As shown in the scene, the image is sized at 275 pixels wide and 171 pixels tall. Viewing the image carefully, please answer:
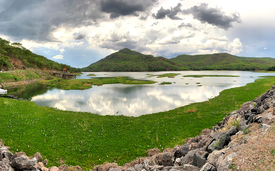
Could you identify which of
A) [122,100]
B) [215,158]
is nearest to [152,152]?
[215,158]

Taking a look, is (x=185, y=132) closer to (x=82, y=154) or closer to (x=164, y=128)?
(x=164, y=128)

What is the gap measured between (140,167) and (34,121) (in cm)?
1742

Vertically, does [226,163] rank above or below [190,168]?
above

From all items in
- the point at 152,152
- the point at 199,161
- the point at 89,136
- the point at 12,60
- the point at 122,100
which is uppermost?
the point at 12,60

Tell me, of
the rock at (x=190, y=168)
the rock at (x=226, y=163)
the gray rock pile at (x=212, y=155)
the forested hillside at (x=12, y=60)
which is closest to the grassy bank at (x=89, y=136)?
the gray rock pile at (x=212, y=155)

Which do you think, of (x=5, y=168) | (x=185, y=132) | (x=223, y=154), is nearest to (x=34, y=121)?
(x=5, y=168)

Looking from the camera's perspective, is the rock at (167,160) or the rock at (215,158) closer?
the rock at (215,158)

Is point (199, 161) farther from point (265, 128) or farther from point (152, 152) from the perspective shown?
point (152, 152)

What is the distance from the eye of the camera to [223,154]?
650 centimetres

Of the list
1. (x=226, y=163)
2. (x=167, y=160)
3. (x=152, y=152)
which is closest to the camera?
(x=226, y=163)

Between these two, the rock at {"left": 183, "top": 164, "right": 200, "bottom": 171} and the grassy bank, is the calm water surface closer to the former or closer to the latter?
the grassy bank

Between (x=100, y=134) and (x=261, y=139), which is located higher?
(x=261, y=139)

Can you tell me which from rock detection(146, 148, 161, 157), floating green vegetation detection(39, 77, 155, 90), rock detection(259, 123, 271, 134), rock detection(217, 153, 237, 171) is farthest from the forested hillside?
rock detection(259, 123, 271, 134)

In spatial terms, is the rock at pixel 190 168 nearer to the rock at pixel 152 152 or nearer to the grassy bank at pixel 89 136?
the rock at pixel 152 152
